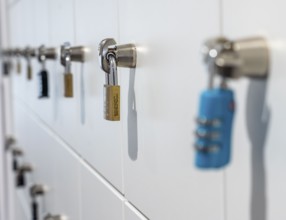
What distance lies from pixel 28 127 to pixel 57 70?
75 centimetres

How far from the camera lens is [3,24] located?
2.43 metres

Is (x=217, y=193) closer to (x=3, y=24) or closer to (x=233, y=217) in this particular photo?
(x=233, y=217)

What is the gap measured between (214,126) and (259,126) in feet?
0.18

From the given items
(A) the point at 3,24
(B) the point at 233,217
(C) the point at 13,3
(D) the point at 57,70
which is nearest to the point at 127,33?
(B) the point at 233,217

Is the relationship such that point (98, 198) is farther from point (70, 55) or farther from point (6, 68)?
point (6, 68)

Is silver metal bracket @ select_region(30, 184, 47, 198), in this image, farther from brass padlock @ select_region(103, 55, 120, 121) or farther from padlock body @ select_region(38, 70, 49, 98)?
brass padlock @ select_region(103, 55, 120, 121)

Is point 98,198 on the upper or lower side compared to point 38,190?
upper

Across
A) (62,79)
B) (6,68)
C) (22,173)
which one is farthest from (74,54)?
(6,68)

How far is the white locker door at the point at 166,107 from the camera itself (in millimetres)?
404

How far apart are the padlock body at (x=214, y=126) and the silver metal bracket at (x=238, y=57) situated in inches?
0.6

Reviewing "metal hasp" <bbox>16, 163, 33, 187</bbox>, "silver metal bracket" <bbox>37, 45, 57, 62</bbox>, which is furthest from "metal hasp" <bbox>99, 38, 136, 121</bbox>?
"metal hasp" <bbox>16, 163, 33, 187</bbox>

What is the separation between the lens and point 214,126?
0.29 m

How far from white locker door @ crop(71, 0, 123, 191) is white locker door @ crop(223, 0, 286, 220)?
0.31 m

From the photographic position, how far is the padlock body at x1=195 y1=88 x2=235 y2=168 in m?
0.29
